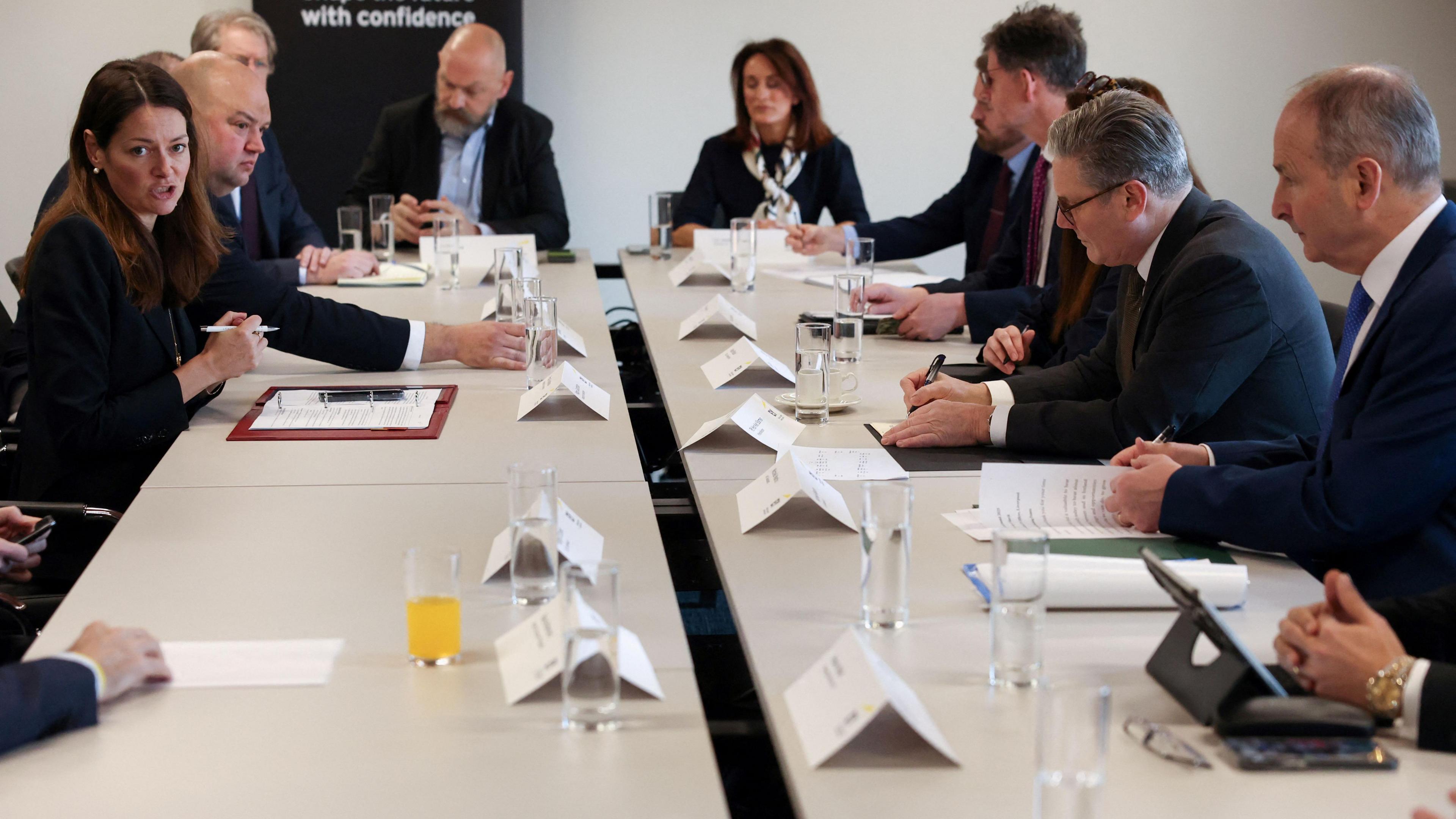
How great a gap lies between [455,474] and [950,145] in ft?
17.2

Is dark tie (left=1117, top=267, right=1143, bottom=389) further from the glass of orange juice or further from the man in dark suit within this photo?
the man in dark suit

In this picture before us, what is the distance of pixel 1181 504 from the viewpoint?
189 centimetres

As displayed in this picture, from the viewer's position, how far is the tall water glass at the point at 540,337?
9.68 ft

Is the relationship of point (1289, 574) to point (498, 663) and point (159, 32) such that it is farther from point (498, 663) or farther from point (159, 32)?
point (159, 32)

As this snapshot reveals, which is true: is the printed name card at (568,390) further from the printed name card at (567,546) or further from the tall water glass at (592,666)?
the tall water glass at (592,666)

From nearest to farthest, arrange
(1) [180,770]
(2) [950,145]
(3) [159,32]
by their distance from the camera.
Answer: (1) [180,770] < (3) [159,32] < (2) [950,145]

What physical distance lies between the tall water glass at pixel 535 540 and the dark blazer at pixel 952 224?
3.16 meters

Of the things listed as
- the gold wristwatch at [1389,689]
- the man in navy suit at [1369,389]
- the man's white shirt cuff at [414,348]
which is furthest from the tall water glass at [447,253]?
the gold wristwatch at [1389,689]

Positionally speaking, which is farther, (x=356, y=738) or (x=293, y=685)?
(x=293, y=685)

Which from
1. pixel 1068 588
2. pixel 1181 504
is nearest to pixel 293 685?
pixel 1068 588

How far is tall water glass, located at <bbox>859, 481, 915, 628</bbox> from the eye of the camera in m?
1.57

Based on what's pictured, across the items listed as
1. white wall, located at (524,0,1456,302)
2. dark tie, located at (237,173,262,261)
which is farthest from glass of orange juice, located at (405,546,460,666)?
white wall, located at (524,0,1456,302)

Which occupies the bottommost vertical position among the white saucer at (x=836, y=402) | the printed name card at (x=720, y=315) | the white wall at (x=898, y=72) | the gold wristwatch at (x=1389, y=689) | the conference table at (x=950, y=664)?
the conference table at (x=950, y=664)

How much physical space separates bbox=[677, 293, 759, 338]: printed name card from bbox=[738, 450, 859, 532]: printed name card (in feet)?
4.67
